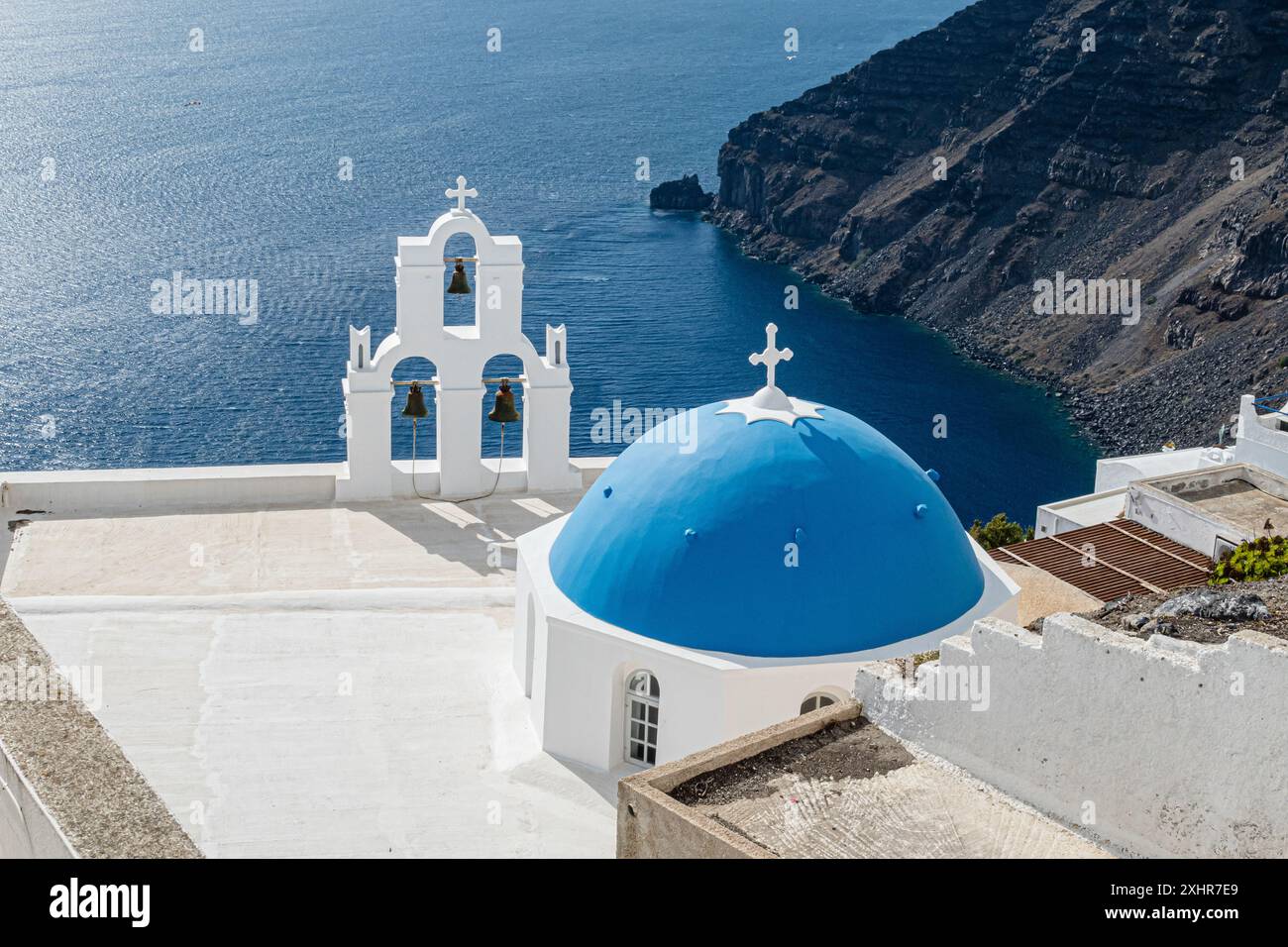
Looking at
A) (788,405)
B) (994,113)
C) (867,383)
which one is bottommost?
(867,383)

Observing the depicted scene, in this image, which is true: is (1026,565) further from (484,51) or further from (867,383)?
(484,51)

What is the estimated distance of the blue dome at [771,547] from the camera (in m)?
22.8

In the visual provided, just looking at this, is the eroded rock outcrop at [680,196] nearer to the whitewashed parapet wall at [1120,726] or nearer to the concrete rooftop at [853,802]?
the whitewashed parapet wall at [1120,726]

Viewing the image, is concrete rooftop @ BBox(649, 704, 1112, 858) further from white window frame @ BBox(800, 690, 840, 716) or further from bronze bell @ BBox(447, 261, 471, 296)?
bronze bell @ BBox(447, 261, 471, 296)

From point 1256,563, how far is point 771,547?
25.5 feet

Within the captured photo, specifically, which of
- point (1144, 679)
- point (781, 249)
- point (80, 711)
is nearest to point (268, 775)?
point (80, 711)

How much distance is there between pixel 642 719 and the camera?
928 inches

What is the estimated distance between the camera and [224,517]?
3334 centimetres

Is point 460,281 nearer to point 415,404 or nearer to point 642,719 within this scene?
point 415,404

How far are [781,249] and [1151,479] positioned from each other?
9220cm

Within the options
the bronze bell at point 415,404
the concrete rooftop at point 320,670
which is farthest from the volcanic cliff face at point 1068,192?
the concrete rooftop at point 320,670

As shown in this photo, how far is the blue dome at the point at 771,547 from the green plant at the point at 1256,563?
4.04 m

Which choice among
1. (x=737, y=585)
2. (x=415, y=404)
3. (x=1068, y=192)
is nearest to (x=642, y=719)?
(x=737, y=585)

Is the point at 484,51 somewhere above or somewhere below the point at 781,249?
above
